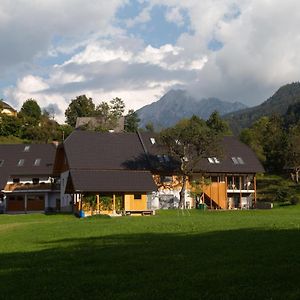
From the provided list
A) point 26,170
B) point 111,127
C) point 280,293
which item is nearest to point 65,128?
point 111,127

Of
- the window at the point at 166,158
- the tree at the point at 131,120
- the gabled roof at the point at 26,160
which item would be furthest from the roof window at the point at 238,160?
the tree at the point at 131,120

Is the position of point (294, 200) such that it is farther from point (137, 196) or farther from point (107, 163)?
point (107, 163)

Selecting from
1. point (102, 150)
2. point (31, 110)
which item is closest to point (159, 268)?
point (102, 150)

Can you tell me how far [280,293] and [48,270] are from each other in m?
5.75

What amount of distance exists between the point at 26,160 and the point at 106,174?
53.8 feet

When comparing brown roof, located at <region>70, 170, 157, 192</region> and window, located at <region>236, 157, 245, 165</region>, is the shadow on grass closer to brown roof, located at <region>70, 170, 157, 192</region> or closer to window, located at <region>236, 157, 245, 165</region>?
brown roof, located at <region>70, 170, 157, 192</region>

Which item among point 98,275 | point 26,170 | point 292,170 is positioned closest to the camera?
point 98,275

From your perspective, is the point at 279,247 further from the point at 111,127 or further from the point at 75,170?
the point at 111,127

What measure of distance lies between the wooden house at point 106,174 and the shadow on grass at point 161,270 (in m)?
31.3

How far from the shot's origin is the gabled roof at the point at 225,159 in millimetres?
58109

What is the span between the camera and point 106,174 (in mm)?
51875

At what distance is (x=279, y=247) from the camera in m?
14.5

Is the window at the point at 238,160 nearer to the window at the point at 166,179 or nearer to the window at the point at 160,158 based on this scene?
the window at the point at 166,179

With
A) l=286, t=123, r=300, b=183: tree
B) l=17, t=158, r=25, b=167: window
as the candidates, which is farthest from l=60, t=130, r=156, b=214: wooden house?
l=286, t=123, r=300, b=183: tree
